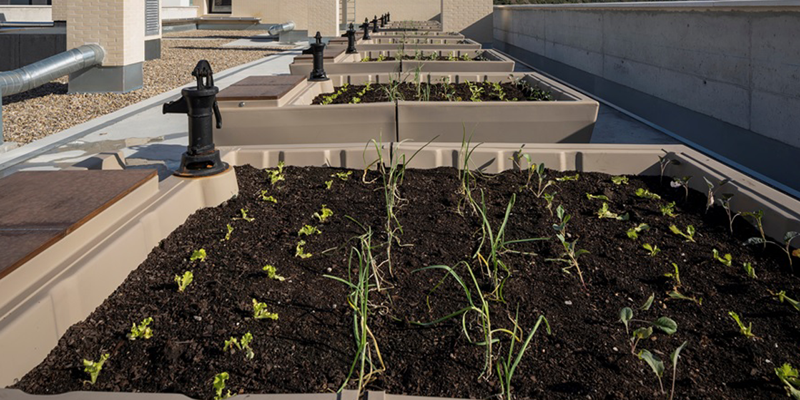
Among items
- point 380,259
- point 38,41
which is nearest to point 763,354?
point 380,259

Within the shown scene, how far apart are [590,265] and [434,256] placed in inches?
22.1

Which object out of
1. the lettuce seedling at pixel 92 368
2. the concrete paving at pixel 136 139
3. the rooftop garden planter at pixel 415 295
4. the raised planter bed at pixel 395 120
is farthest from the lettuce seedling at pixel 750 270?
the concrete paving at pixel 136 139

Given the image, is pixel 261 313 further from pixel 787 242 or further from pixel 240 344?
pixel 787 242

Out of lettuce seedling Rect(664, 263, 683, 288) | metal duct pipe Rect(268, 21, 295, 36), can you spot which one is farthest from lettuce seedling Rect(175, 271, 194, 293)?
metal duct pipe Rect(268, 21, 295, 36)

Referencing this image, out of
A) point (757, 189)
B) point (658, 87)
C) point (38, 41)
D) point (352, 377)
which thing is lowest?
point (352, 377)

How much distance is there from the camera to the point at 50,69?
816 cm

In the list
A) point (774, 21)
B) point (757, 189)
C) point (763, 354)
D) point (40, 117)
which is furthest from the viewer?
point (40, 117)

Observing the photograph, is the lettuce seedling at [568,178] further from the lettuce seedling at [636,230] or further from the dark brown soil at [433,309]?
the lettuce seedling at [636,230]

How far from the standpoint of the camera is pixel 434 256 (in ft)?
8.15

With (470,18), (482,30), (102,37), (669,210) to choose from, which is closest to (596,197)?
(669,210)

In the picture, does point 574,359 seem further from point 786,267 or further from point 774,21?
point 774,21

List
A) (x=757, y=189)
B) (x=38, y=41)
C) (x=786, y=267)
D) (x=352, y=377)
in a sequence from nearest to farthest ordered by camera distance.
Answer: (x=352, y=377) < (x=786, y=267) < (x=757, y=189) < (x=38, y=41)

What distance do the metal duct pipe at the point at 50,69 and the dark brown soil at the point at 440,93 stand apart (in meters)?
3.55

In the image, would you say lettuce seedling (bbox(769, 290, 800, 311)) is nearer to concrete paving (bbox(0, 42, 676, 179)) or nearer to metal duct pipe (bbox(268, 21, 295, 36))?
concrete paving (bbox(0, 42, 676, 179))
